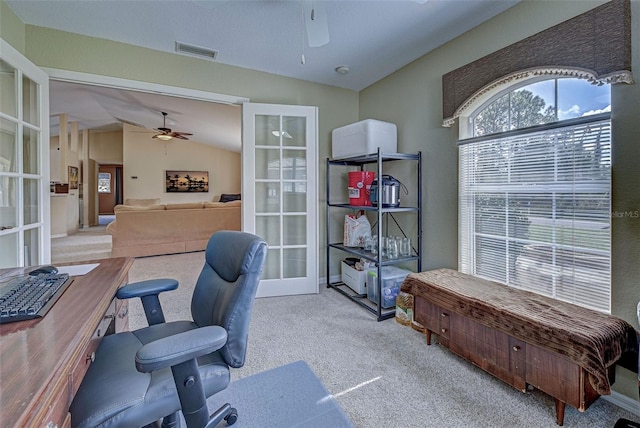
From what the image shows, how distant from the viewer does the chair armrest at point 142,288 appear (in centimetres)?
141

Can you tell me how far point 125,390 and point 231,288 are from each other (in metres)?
0.48

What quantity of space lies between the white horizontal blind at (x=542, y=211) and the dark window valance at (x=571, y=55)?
0.98ft

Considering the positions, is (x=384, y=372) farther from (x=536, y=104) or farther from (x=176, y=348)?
(x=536, y=104)

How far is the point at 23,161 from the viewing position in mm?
A: 2213

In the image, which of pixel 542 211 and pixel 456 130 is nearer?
pixel 542 211

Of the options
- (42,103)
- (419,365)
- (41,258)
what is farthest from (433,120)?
(41,258)

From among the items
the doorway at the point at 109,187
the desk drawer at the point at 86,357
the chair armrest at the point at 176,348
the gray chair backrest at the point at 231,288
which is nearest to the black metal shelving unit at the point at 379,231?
the gray chair backrest at the point at 231,288

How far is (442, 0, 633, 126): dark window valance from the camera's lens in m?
1.58

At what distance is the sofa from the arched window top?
447 cm

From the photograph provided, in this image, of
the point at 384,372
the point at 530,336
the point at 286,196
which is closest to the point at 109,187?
the point at 286,196

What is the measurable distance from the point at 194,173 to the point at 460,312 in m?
9.75

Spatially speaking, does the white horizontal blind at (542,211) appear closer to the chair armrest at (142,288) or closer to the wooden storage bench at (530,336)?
the wooden storage bench at (530,336)

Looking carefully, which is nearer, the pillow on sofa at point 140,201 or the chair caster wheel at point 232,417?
the chair caster wheel at point 232,417

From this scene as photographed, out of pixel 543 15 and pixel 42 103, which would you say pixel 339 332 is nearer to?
pixel 543 15
